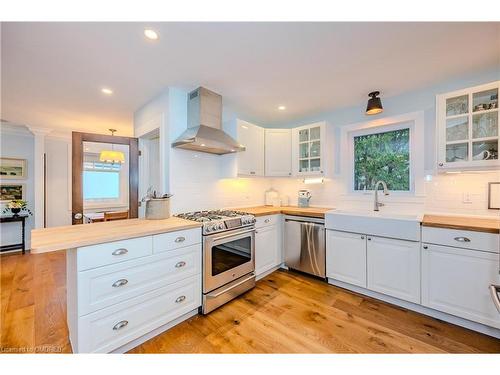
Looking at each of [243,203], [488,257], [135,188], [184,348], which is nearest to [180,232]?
[184,348]

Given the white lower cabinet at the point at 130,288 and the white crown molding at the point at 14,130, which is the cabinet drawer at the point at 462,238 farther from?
the white crown molding at the point at 14,130

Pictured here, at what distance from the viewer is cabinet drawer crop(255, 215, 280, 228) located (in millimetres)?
2672

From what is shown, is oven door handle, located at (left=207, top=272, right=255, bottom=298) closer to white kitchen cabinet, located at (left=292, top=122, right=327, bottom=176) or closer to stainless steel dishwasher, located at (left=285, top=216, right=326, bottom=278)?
stainless steel dishwasher, located at (left=285, top=216, right=326, bottom=278)

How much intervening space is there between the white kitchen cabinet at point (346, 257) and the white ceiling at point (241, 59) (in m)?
1.73

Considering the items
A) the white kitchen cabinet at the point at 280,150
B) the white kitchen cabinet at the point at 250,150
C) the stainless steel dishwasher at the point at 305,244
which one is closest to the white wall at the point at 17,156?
the white kitchen cabinet at the point at 250,150

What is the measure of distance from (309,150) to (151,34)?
92.8 inches

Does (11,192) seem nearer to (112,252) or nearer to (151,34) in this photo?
(112,252)

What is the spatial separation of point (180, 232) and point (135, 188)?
1364mm

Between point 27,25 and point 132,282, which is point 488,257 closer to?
point 132,282

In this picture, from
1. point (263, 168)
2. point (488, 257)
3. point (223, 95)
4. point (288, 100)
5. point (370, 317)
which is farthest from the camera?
point (263, 168)


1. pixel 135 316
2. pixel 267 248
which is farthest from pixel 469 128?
pixel 135 316

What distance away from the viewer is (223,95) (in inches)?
102

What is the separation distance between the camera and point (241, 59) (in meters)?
1.83

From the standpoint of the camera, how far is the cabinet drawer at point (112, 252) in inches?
52.4
